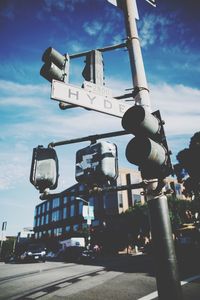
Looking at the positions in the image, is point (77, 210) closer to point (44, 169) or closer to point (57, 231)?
point (57, 231)

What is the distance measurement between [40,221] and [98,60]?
79.8 metres

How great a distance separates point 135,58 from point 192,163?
19.8 meters

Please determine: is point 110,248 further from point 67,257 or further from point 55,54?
point 55,54

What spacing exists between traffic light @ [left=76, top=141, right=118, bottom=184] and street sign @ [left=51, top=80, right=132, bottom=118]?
517 mm

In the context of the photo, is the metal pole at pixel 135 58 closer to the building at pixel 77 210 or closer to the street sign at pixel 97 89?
the street sign at pixel 97 89

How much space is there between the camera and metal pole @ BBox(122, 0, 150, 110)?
10.1 feet

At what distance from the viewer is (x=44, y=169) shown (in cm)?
296

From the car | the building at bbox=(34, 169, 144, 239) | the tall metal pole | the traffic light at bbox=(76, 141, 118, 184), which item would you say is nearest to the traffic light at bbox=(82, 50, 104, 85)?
the traffic light at bbox=(76, 141, 118, 184)

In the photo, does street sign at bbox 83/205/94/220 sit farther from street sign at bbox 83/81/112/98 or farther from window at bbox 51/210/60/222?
window at bbox 51/210/60/222

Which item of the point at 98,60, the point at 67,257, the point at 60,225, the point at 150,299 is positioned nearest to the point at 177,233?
the point at 67,257

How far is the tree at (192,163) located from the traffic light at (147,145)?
65.4 ft

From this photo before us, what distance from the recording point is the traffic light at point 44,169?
2873 millimetres

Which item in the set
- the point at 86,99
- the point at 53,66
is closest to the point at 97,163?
the point at 86,99

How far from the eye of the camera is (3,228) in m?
35.6
